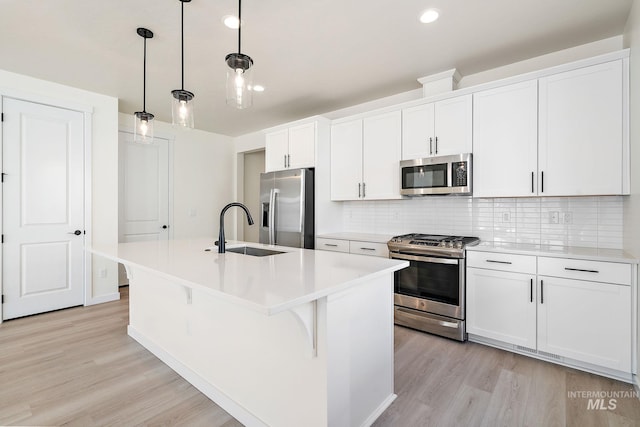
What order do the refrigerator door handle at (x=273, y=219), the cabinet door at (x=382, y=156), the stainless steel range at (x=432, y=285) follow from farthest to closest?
the refrigerator door handle at (x=273, y=219) < the cabinet door at (x=382, y=156) < the stainless steel range at (x=432, y=285)

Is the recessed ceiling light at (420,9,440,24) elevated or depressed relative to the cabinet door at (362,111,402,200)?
elevated

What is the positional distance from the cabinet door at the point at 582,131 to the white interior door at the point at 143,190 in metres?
5.04

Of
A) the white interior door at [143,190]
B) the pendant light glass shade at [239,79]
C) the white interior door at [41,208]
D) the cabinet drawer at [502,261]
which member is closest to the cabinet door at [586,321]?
the cabinet drawer at [502,261]

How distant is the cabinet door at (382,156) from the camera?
3498mm

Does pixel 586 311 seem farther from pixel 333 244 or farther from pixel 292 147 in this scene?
pixel 292 147

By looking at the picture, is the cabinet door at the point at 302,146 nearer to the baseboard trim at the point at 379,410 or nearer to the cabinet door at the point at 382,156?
the cabinet door at the point at 382,156

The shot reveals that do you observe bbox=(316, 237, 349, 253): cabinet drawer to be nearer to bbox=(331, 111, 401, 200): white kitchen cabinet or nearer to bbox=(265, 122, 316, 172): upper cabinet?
bbox=(331, 111, 401, 200): white kitchen cabinet

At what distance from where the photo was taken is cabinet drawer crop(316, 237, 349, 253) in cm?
367

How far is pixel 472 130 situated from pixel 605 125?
94cm

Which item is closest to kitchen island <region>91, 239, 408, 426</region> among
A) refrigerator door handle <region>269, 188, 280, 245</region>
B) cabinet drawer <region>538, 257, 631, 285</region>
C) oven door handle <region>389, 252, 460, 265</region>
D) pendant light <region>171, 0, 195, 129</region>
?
pendant light <region>171, 0, 195, 129</region>

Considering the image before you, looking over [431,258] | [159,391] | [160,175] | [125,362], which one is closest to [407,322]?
[431,258]

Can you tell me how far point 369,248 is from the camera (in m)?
3.48

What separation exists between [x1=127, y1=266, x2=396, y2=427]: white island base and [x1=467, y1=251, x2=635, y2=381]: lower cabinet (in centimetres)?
123

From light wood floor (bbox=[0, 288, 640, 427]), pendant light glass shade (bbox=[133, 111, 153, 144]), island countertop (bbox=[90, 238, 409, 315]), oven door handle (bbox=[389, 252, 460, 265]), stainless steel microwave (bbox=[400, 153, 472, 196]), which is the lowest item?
light wood floor (bbox=[0, 288, 640, 427])
